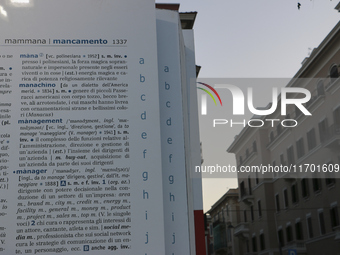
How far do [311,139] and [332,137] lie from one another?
3743mm

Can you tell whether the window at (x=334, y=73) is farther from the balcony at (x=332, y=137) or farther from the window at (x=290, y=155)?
the window at (x=290, y=155)

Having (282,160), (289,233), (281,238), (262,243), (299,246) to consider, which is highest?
(282,160)

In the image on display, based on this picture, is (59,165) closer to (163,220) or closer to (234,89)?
(163,220)

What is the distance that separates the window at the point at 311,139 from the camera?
3167cm

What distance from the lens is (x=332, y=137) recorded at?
28.4 metres

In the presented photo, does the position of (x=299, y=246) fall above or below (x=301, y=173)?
below

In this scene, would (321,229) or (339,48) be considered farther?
(321,229)

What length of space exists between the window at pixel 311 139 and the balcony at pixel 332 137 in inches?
73.6

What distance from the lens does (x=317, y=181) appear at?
31000mm

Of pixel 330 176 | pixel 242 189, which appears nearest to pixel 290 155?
pixel 330 176

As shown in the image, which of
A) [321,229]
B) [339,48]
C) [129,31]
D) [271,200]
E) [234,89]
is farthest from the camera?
[271,200]

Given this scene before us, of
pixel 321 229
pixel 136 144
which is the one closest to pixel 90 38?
pixel 136 144

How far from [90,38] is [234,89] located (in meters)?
30.2

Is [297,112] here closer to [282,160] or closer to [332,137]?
[282,160]
